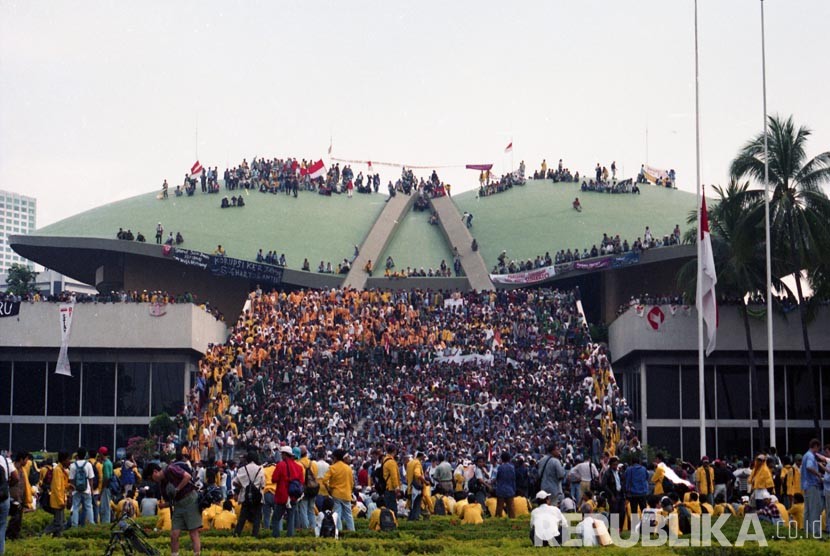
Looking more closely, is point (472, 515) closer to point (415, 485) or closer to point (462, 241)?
point (415, 485)

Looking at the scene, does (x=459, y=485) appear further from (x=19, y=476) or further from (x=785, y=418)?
(x=785, y=418)

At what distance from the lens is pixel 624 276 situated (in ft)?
186

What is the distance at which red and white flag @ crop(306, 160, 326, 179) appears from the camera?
65812 millimetres

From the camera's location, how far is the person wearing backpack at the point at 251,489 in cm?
2078

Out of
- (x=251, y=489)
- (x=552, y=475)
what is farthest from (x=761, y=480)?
(x=251, y=489)

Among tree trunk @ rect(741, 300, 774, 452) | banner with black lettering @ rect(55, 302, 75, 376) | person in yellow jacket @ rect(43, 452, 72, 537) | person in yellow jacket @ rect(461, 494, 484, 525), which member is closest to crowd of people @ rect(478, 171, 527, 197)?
tree trunk @ rect(741, 300, 774, 452)

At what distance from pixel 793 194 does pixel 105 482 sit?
2655 centimetres

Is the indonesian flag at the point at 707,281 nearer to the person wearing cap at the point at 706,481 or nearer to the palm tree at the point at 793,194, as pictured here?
the palm tree at the point at 793,194

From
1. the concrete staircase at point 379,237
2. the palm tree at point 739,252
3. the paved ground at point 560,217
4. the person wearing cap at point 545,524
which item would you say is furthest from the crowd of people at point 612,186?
the person wearing cap at point 545,524

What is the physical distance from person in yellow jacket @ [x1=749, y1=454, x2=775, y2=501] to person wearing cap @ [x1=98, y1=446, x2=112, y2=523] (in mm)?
11061

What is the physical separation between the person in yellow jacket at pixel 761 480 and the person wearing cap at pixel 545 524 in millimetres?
5359

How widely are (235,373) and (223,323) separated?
10.5 m

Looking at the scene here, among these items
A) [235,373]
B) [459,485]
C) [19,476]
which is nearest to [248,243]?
[235,373]

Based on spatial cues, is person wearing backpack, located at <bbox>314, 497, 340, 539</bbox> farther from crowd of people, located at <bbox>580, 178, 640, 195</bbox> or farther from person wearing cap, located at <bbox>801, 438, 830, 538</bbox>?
crowd of people, located at <bbox>580, 178, 640, 195</bbox>
